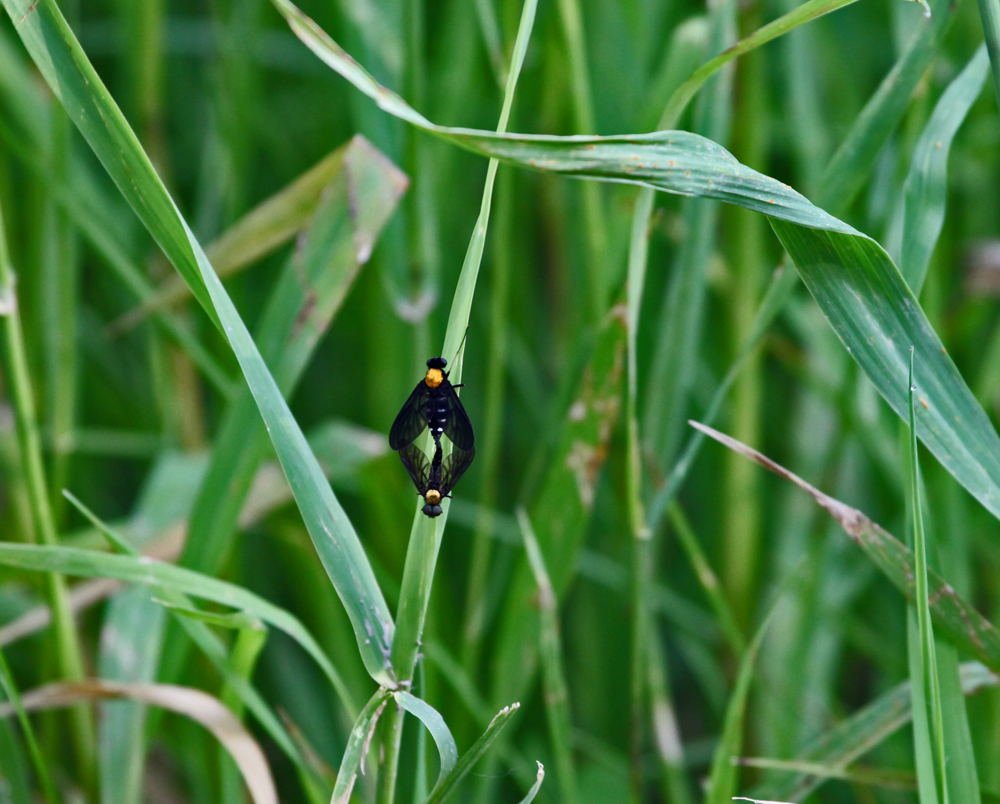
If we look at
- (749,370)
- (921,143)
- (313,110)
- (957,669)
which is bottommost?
(957,669)

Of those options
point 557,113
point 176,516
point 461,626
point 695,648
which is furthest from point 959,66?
point 176,516

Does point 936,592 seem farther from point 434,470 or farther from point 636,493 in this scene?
point 434,470

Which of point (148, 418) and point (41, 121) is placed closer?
point (41, 121)

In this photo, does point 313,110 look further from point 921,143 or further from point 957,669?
point 957,669

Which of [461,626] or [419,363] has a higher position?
[419,363]

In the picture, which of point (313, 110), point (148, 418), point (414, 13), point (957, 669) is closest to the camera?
point (957, 669)

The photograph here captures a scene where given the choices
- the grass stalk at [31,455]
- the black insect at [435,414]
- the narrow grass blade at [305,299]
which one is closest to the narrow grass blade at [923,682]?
the black insect at [435,414]

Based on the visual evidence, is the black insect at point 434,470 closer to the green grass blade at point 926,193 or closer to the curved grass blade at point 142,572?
the curved grass blade at point 142,572

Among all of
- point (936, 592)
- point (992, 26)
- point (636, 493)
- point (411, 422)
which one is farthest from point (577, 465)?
point (992, 26)
